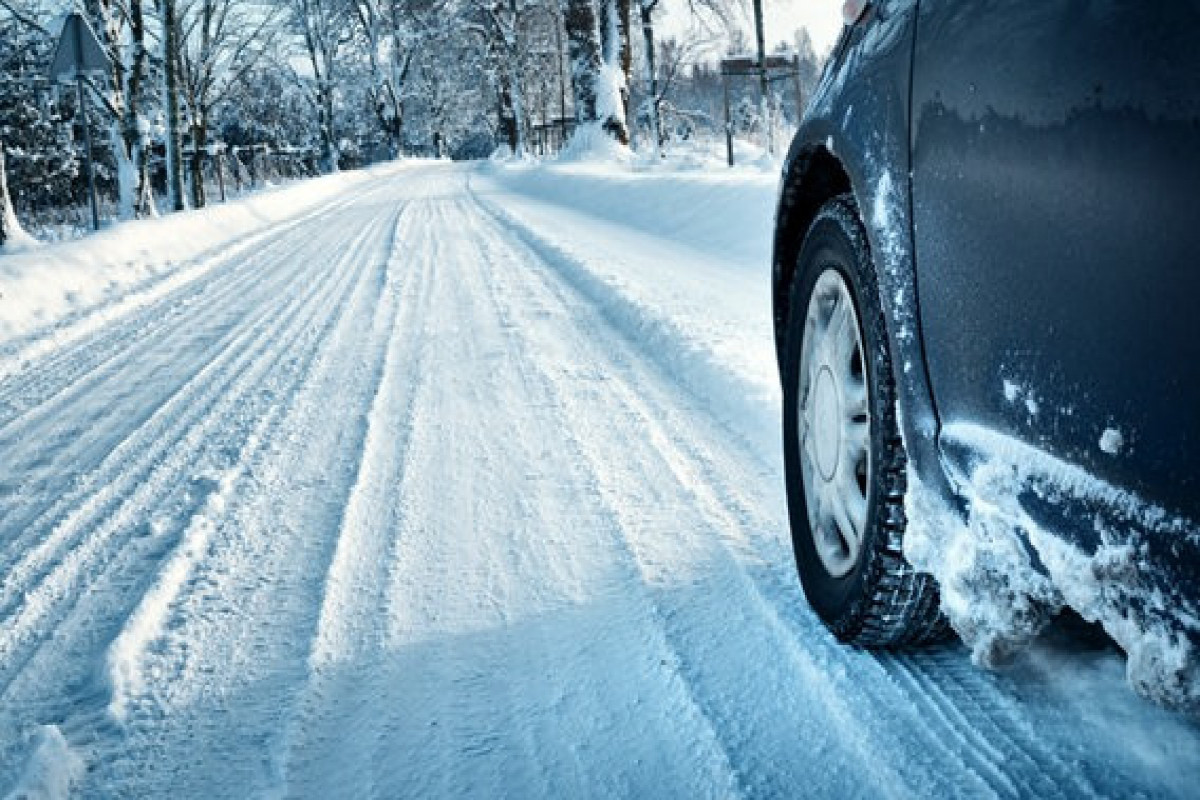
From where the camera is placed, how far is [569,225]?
1159 cm

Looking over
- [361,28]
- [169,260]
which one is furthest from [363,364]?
[361,28]

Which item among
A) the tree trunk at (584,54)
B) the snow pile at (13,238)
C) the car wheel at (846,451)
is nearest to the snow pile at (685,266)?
the car wheel at (846,451)

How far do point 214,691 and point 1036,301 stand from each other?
5.98ft

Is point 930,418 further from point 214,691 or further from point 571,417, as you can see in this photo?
point 571,417

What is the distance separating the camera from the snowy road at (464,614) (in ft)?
5.22

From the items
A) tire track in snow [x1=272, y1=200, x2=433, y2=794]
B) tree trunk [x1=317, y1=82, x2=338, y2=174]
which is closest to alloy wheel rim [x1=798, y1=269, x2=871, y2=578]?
tire track in snow [x1=272, y1=200, x2=433, y2=794]

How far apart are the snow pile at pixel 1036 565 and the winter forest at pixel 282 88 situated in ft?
36.1

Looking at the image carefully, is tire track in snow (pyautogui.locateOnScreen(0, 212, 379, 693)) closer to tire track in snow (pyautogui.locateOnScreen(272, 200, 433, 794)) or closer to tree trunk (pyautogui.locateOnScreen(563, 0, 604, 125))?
tire track in snow (pyautogui.locateOnScreen(272, 200, 433, 794))

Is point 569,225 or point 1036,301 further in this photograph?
point 569,225

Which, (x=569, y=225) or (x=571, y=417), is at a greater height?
(x=569, y=225)

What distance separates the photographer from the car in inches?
35.0

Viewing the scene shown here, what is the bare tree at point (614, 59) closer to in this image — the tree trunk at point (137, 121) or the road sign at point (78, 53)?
the tree trunk at point (137, 121)

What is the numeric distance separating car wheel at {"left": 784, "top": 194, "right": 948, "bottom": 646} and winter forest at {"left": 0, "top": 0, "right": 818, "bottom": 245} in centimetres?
1037

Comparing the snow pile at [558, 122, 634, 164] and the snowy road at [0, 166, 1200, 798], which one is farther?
the snow pile at [558, 122, 634, 164]
